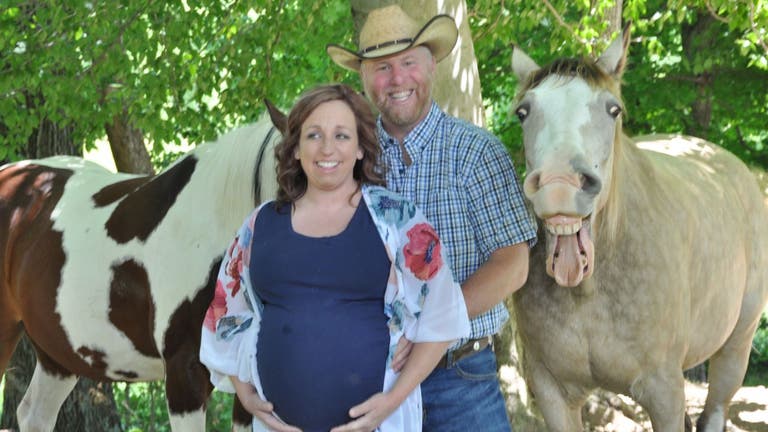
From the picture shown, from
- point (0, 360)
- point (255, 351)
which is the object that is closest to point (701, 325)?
point (255, 351)

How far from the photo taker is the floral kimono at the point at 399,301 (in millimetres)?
2348

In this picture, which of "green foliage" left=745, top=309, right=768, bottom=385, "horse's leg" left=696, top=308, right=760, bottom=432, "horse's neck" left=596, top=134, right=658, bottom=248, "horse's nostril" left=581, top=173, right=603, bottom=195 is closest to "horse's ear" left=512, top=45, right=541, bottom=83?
"horse's neck" left=596, top=134, right=658, bottom=248

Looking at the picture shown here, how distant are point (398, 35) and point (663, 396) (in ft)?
6.13

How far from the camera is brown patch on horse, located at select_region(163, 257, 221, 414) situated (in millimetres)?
4062

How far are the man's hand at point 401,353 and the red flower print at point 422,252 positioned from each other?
0.62 feet

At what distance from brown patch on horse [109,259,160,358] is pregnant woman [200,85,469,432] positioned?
192 cm

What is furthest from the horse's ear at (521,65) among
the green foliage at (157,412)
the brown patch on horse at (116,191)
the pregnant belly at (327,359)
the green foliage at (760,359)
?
the green foliage at (760,359)

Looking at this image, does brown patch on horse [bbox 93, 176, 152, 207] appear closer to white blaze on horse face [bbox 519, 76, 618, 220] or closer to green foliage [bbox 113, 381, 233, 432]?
white blaze on horse face [bbox 519, 76, 618, 220]

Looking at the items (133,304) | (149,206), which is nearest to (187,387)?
(133,304)

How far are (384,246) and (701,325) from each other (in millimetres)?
2366

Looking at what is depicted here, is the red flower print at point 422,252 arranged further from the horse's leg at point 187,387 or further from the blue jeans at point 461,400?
the horse's leg at point 187,387

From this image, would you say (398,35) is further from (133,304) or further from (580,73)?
(133,304)

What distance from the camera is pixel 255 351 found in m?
2.45

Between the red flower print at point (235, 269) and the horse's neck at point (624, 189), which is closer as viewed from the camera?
the red flower print at point (235, 269)
